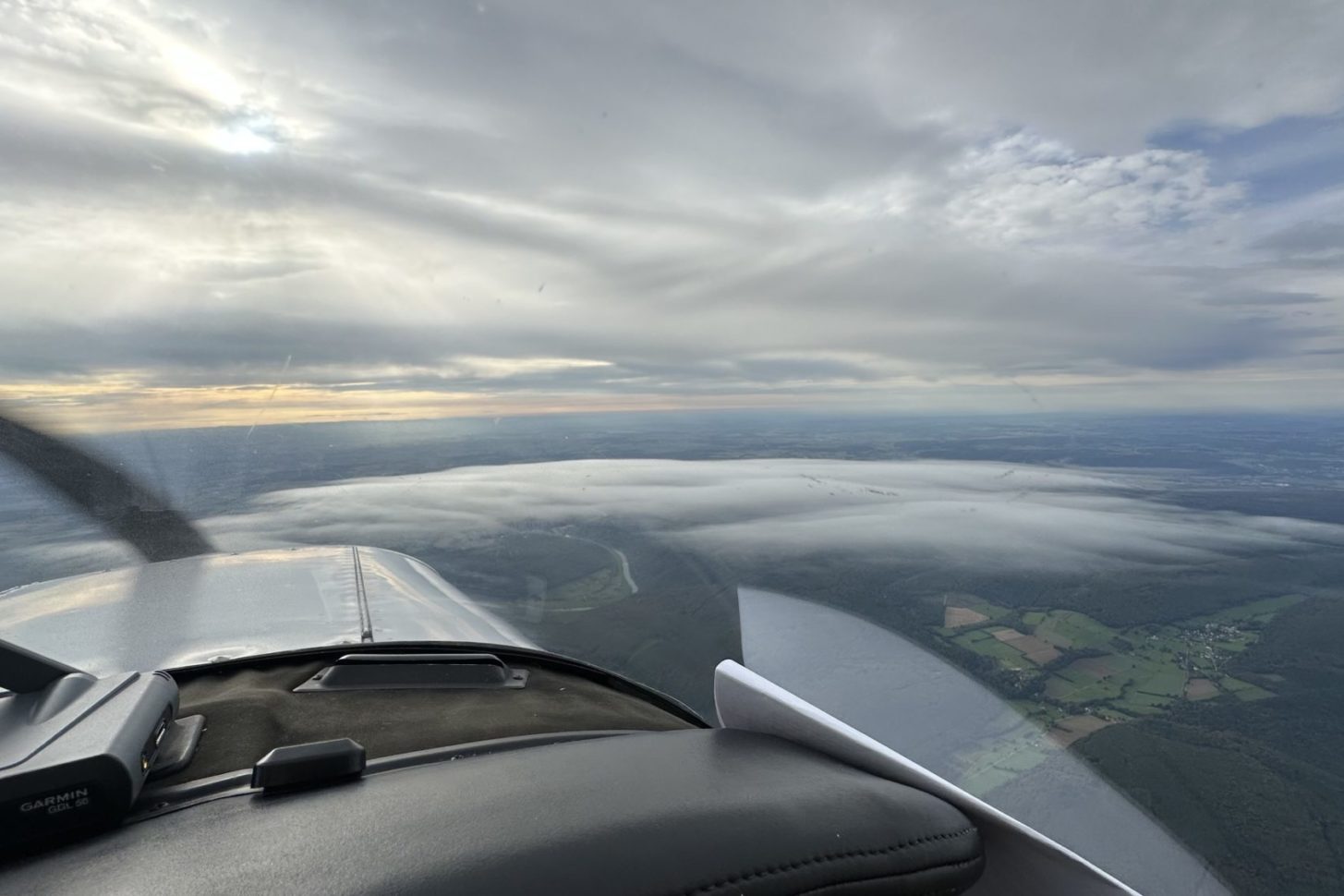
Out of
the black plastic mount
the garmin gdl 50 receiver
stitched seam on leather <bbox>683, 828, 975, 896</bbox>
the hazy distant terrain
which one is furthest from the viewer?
the hazy distant terrain

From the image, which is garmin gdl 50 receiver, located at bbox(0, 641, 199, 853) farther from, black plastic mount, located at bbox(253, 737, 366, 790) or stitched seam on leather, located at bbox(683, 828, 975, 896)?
stitched seam on leather, located at bbox(683, 828, 975, 896)

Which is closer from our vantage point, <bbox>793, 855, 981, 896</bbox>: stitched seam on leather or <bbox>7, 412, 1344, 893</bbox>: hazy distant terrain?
<bbox>793, 855, 981, 896</bbox>: stitched seam on leather

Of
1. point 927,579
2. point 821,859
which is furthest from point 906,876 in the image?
point 927,579

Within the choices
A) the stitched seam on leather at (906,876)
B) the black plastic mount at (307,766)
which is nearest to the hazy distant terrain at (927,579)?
the stitched seam on leather at (906,876)

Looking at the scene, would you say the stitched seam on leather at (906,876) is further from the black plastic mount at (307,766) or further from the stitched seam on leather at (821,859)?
the black plastic mount at (307,766)

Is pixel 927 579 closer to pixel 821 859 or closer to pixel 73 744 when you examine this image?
pixel 821 859

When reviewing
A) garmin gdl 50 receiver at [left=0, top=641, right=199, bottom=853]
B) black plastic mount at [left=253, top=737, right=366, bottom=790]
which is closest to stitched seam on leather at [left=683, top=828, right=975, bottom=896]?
black plastic mount at [left=253, top=737, right=366, bottom=790]
